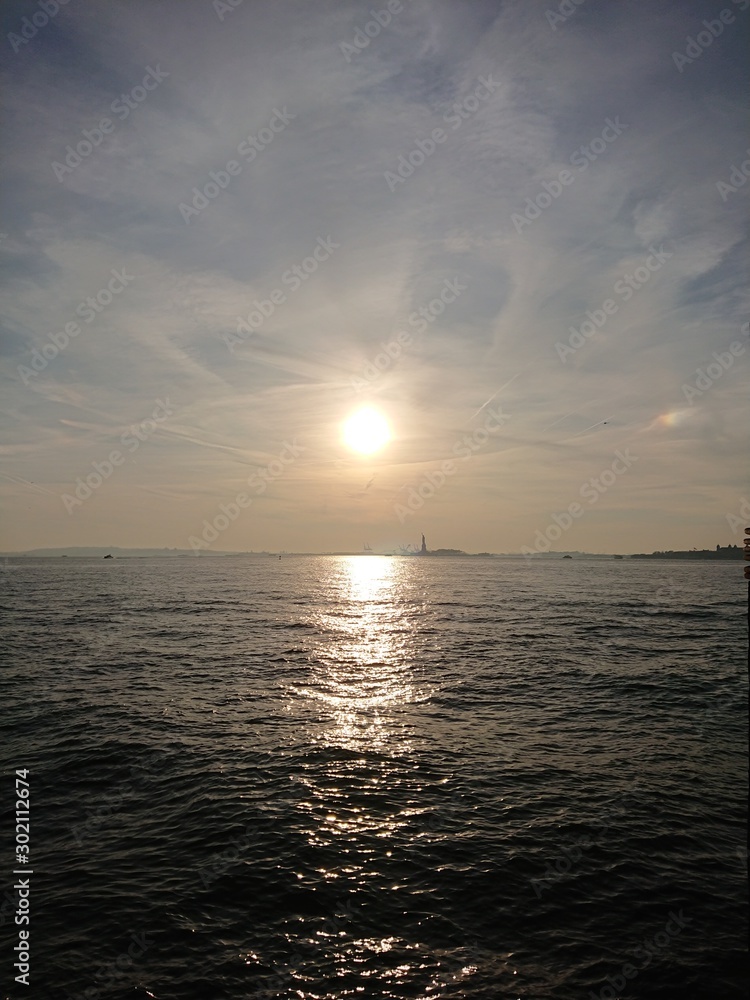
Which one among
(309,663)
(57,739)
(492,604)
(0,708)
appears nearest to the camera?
(57,739)

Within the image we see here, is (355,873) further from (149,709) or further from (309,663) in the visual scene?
(309,663)

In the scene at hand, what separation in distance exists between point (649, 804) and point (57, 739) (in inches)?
994

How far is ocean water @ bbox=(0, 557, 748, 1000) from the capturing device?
12234 mm

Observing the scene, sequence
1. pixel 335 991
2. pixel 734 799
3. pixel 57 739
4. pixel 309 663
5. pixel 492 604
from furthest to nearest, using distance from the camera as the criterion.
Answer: pixel 492 604
pixel 309 663
pixel 57 739
pixel 734 799
pixel 335 991

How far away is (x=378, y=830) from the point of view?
697 inches

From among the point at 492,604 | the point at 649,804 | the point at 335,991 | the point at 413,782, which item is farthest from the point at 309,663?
the point at 492,604

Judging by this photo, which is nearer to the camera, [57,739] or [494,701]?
[57,739]

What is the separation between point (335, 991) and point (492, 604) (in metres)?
78.4

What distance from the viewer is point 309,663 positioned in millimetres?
43000

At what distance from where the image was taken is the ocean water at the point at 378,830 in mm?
12234

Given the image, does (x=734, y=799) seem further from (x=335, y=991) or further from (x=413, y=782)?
(x=335, y=991)

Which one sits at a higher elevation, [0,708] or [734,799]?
[0,708]

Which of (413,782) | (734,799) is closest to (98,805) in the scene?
(413,782)

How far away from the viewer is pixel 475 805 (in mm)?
19297
